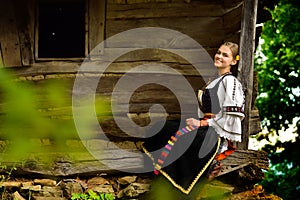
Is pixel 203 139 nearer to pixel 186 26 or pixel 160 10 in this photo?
pixel 186 26

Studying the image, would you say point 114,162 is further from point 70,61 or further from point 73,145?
point 70,61

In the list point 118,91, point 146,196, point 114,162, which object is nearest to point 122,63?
point 118,91

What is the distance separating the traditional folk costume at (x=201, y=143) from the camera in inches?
243

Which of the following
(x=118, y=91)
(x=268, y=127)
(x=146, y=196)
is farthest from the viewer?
(x=268, y=127)

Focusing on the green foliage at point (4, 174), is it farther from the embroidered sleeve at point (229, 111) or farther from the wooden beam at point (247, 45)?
the wooden beam at point (247, 45)

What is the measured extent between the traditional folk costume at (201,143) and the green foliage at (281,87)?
8.26 meters

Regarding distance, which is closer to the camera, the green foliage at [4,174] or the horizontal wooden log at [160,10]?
the green foliage at [4,174]

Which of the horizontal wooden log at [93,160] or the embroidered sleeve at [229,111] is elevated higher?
the embroidered sleeve at [229,111]

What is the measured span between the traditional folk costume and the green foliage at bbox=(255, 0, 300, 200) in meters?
8.26

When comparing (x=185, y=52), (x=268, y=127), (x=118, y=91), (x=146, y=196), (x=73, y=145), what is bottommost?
(x=268, y=127)

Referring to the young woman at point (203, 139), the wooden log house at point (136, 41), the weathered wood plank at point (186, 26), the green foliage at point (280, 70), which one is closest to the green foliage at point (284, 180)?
the green foliage at point (280, 70)

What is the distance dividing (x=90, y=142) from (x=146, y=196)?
912 millimetres

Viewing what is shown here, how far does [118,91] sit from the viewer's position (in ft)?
22.8

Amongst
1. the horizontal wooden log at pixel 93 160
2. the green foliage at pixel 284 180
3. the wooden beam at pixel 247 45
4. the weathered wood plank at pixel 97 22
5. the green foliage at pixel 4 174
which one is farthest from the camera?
the green foliage at pixel 284 180
